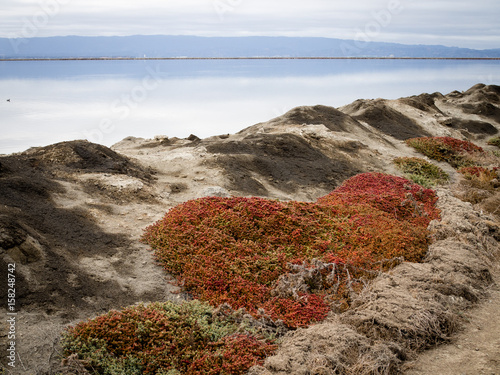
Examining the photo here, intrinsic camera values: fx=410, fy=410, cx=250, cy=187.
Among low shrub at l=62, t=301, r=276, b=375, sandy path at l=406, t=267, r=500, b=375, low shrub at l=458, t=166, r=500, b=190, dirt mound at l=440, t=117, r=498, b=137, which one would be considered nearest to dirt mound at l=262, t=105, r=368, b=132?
low shrub at l=458, t=166, r=500, b=190

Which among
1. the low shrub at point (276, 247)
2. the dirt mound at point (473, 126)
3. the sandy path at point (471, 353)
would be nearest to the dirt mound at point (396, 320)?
the sandy path at point (471, 353)

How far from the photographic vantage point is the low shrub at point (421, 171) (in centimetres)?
1923

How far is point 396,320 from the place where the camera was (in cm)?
758

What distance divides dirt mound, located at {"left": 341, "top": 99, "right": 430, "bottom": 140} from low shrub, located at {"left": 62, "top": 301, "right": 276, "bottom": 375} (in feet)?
78.6

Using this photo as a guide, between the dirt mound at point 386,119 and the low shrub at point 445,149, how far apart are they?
2.61 meters

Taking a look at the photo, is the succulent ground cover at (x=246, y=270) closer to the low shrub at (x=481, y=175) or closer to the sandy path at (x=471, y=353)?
the sandy path at (x=471, y=353)

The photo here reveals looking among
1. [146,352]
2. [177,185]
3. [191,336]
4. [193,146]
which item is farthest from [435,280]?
[193,146]

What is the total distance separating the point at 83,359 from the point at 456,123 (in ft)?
126

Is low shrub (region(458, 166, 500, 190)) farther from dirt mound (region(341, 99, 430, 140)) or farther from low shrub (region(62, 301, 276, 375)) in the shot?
low shrub (region(62, 301, 276, 375))

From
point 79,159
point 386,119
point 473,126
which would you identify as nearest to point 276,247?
point 79,159

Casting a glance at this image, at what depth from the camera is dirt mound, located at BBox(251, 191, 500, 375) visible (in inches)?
258

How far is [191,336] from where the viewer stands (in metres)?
6.88

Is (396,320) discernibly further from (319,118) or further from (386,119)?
(386,119)

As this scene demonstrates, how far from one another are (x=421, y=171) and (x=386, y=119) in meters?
10.9
